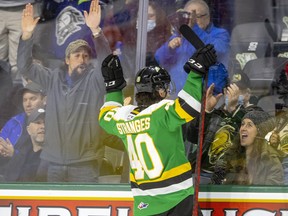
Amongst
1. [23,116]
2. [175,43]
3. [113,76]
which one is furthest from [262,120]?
[23,116]

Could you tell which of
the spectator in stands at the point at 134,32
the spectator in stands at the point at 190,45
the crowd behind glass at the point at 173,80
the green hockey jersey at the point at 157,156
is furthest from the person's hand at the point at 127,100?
the green hockey jersey at the point at 157,156

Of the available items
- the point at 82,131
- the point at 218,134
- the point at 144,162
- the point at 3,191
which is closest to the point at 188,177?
the point at 144,162

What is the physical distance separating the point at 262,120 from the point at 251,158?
0.24 metres

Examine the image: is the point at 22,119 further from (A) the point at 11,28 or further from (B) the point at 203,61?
(B) the point at 203,61

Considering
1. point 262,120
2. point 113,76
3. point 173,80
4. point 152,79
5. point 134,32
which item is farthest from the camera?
point 134,32

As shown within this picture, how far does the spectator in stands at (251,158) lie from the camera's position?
5551mm

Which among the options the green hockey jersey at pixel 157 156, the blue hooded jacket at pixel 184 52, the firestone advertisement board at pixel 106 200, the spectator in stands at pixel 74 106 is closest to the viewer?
the green hockey jersey at pixel 157 156

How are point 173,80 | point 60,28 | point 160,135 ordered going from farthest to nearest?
1. point 60,28
2. point 173,80
3. point 160,135

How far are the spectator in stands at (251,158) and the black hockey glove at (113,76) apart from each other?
782 mm

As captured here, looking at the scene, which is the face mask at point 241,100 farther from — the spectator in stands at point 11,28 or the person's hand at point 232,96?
the spectator in stands at point 11,28

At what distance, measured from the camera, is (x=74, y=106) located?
586 centimetres

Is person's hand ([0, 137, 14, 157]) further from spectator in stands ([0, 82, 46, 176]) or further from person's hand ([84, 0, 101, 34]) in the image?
person's hand ([84, 0, 101, 34])

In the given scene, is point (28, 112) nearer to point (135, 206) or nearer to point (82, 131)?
point (82, 131)

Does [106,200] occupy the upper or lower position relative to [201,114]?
lower
